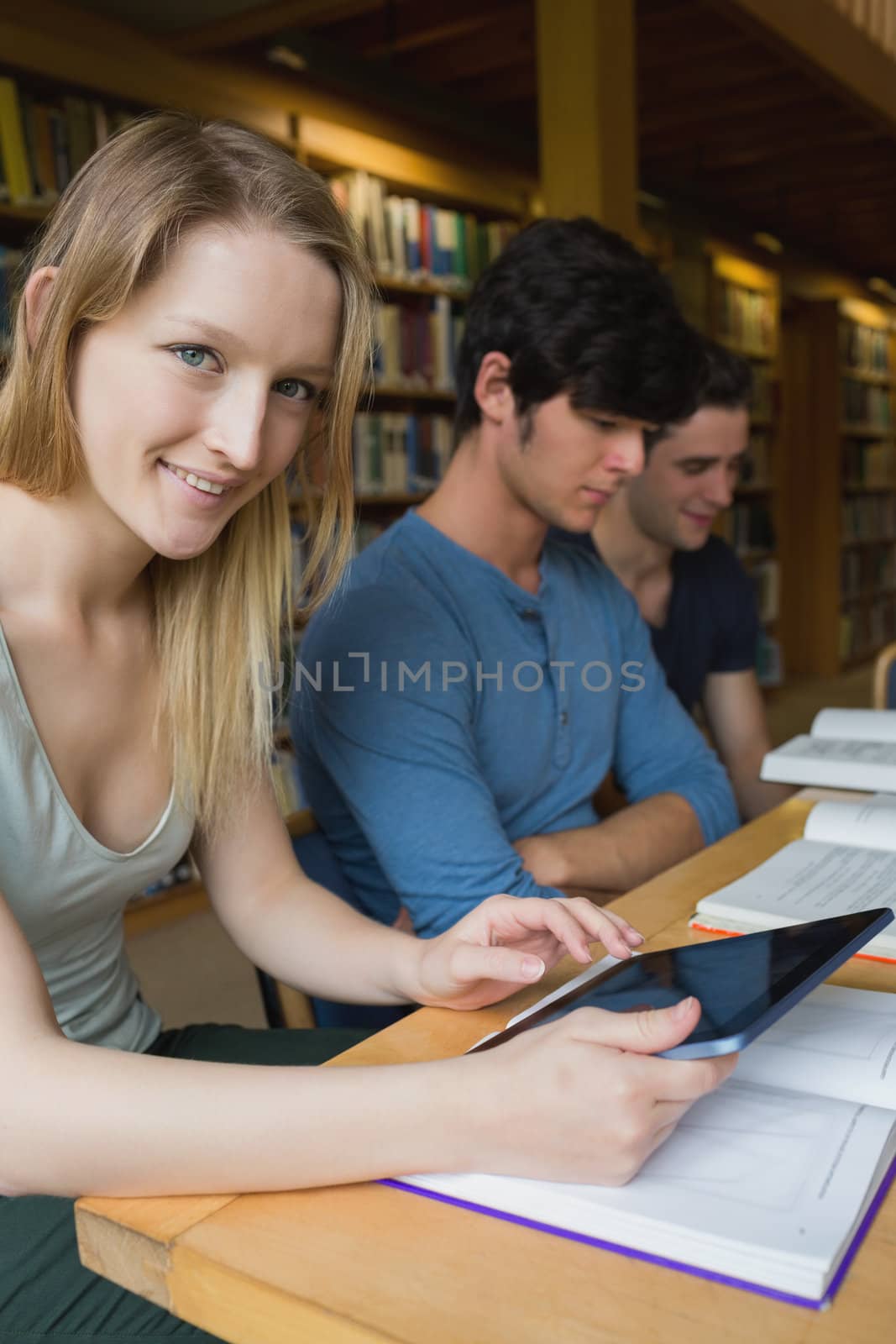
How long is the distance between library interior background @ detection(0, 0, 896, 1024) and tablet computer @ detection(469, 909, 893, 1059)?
3.50 feet

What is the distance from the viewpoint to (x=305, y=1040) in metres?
1.16

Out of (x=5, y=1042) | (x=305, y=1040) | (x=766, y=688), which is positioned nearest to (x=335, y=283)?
(x=5, y=1042)

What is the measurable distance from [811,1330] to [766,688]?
6037mm

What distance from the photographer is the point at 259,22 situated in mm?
2924

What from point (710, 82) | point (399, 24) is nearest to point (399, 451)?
point (399, 24)

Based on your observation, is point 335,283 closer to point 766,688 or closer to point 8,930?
point 8,930

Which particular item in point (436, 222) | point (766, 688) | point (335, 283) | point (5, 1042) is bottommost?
point (766, 688)

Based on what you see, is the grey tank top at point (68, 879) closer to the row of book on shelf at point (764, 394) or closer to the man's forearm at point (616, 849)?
the man's forearm at point (616, 849)

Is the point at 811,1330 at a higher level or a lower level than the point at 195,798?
lower

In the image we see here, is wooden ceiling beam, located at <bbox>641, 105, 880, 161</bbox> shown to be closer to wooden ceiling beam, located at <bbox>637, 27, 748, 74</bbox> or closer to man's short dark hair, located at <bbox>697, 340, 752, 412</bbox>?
wooden ceiling beam, located at <bbox>637, 27, 748, 74</bbox>

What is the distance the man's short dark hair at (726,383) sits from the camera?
7.26ft

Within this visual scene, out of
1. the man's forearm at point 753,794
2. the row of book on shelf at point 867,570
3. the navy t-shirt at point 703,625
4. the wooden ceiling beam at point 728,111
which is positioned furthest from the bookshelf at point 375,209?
the row of book on shelf at point 867,570

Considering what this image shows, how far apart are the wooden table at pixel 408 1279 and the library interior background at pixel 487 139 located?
1.11 metres

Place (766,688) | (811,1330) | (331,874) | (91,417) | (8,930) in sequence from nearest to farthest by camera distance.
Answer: (811,1330), (8,930), (91,417), (331,874), (766,688)
